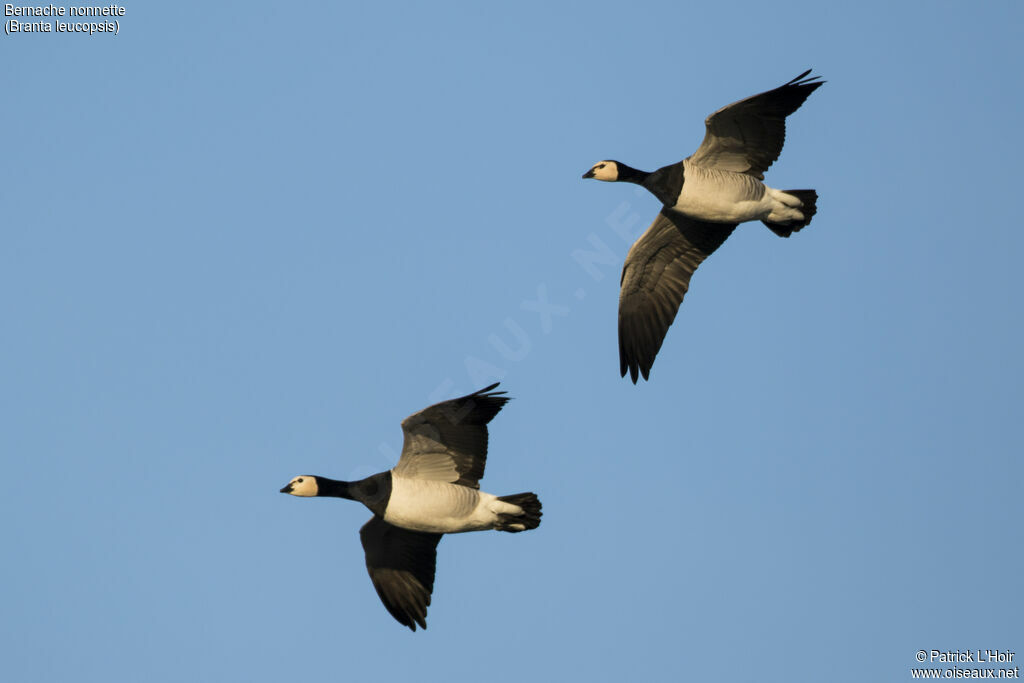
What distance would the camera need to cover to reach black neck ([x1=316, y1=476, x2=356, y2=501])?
19.1 m

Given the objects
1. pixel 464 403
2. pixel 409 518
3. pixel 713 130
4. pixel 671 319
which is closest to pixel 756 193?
pixel 713 130

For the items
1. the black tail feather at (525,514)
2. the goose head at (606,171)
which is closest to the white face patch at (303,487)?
the black tail feather at (525,514)

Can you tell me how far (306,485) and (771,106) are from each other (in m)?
8.70

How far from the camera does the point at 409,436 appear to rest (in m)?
17.7

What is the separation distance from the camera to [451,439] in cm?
1792

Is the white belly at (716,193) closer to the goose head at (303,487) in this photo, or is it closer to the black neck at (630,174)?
the black neck at (630,174)

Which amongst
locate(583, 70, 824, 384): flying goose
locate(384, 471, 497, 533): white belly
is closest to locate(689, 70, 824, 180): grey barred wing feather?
locate(583, 70, 824, 384): flying goose

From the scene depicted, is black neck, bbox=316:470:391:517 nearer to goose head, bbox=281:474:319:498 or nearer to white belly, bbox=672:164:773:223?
goose head, bbox=281:474:319:498

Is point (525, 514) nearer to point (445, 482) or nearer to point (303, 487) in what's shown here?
point (445, 482)

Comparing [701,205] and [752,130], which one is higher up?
[752,130]

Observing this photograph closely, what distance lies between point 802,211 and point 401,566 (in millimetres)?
8019

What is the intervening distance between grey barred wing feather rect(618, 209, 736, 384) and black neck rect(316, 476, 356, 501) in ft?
16.4

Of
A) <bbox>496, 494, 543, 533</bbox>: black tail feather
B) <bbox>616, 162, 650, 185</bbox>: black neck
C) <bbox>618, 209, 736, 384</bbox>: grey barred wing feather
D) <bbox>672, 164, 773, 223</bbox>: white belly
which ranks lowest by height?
<bbox>496, 494, 543, 533</bbox>: black tail feather

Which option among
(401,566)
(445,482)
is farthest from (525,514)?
(401,566)
